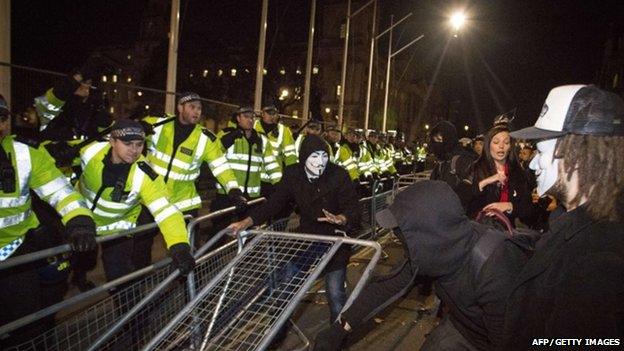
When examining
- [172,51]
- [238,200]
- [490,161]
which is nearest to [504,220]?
[490,161]

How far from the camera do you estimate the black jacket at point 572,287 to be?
41.3 inches

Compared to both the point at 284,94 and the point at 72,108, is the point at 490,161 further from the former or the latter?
the point at 284,94

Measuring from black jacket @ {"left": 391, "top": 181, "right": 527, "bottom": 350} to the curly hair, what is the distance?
1.28 feet

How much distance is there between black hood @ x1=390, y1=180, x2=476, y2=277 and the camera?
5.69ft

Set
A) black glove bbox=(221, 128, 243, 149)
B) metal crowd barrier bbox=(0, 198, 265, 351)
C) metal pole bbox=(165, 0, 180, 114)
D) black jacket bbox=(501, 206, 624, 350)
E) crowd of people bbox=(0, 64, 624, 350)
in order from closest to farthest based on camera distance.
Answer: black jacket bbox=(501, 206, 624, 350) → crowd of people bbox=(0, 64, 624, 350) → metal crowd barrier bbox=(0, 198, 265, 351) → black glove bbox=(221, 128, 243, 149) → metal pole bbox=(165, 0, 180, 114)

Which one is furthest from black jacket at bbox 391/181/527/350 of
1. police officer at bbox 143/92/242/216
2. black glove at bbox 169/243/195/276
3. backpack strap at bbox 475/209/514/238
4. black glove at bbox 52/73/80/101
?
black glove at bbox 52/73/80/101

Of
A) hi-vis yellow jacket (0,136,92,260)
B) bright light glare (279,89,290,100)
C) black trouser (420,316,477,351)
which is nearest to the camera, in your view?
black trouser (420,316,477,351)

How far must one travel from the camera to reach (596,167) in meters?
1.39

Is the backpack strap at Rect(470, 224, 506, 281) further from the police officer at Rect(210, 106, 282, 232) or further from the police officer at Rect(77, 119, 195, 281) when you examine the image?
the police officer at Rect(210, 106, 282, 232)

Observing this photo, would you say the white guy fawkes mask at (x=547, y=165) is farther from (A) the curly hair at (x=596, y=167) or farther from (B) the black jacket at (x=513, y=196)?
(B) the black jacket at (x=513, y=196)

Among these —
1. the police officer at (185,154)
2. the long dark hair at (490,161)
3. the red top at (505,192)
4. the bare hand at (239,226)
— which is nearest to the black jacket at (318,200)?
the bare hand at (239,226)

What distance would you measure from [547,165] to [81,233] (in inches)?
110

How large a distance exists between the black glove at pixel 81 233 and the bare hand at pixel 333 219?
1.87 m

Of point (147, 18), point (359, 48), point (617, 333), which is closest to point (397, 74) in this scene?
point (359, 48)
